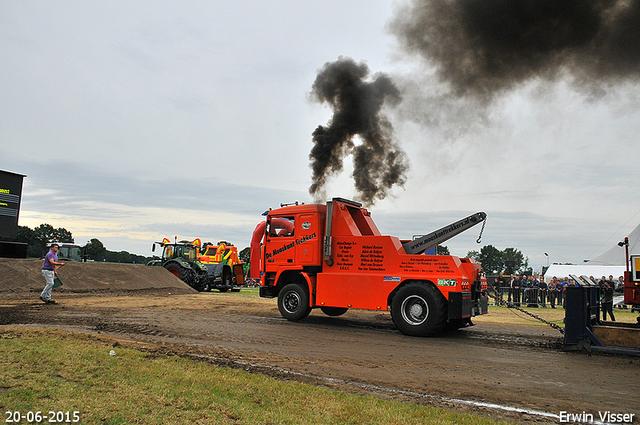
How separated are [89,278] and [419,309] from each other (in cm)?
1522

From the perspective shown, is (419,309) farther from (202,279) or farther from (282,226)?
(202,279)

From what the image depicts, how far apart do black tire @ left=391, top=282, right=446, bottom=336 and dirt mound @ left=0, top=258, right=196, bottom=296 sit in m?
13.4

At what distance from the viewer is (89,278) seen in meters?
18.6

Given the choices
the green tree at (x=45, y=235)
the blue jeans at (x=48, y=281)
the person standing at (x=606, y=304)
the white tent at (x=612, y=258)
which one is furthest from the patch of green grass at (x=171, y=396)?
the green tree at (x=45, y=235)

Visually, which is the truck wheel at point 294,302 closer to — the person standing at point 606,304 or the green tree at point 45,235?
the person standing at point 606,304

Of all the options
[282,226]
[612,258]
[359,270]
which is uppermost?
[612,258]

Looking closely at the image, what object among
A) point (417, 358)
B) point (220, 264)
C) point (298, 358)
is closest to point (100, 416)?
point (298, 358)

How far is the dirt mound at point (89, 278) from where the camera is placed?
15914 mm

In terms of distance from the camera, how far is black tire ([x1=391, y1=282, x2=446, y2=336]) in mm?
9016

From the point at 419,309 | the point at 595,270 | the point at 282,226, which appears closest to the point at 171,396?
the point at 419,309

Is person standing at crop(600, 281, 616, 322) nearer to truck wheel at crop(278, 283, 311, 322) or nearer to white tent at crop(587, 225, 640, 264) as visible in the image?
truck wheel at crop(278, 283, 311, 322)

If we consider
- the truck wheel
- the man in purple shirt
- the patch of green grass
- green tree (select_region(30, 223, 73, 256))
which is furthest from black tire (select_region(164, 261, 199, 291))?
green tree (select_region(30, 223, 73, 256))

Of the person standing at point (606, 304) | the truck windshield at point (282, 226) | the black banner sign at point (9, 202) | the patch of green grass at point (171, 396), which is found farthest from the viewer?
the black banner sign at point (9, 202)

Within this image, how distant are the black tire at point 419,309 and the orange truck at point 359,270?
0.02 metres
